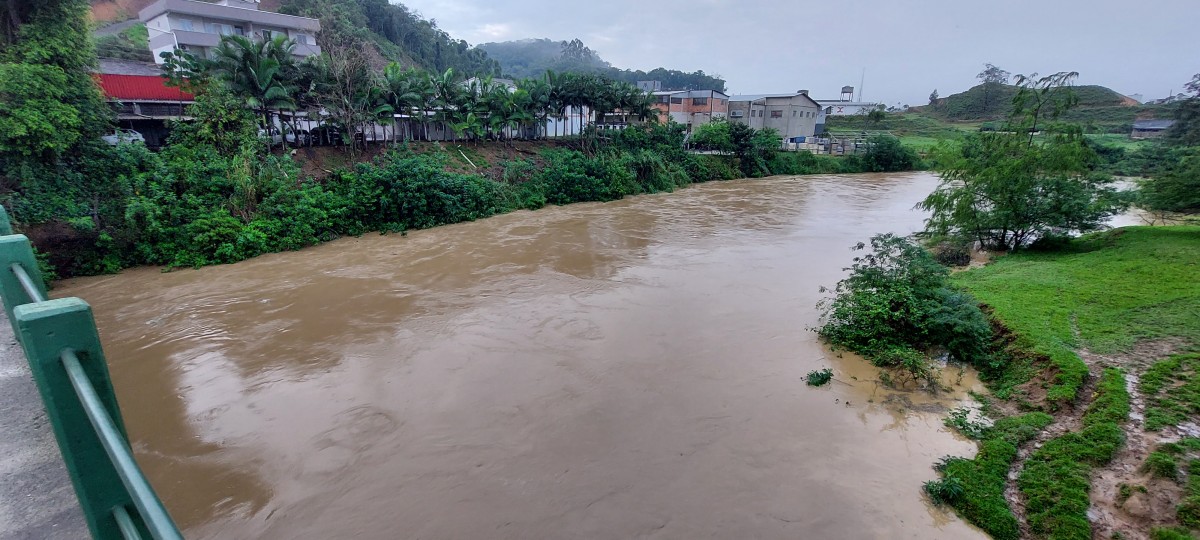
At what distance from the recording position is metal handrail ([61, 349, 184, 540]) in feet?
3.55

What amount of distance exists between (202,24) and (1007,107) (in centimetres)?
5675

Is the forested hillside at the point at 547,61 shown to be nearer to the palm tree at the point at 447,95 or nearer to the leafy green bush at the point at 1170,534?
the palm tree at the point at 447,95

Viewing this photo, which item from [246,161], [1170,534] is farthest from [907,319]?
[246,161]

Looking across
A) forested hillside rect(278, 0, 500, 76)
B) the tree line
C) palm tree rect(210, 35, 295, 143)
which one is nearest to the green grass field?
the tree line

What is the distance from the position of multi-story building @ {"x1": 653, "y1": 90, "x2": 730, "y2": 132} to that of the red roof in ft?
106

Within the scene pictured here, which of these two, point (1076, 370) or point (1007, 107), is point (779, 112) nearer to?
point (1007, 107)

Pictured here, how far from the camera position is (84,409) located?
138 centimetres

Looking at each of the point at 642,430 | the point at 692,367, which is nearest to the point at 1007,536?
the point at 642,430

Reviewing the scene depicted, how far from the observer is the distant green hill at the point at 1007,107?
Answer: 47.6 meters

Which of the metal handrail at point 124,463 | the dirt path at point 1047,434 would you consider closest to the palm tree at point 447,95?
the dirt path at point 1047,434

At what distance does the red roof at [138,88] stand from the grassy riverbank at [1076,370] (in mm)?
23219

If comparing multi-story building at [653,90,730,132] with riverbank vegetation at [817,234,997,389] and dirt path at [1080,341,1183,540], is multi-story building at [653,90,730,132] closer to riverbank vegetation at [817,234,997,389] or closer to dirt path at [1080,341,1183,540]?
riverbank vegetation at [817,234,997,389]

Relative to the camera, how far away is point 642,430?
6664mm

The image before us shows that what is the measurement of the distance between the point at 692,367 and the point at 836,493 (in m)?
2.99
